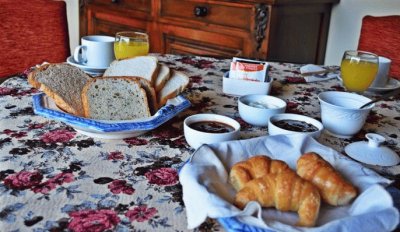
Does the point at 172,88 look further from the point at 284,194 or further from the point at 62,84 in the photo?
the point at 284,194

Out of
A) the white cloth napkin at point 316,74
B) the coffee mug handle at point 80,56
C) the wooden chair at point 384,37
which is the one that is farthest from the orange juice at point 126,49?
the wooden chair at point 384,37

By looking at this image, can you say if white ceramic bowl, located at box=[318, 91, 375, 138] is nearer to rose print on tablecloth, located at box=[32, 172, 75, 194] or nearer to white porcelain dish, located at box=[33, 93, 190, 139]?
white porcelain dish, located at box=[33, 93, 190, 139]

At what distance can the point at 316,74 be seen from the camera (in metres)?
1.57

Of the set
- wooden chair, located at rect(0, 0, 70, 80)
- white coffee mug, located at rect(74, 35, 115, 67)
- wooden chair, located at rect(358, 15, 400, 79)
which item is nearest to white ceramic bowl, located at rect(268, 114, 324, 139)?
white coffee mug, located at rect(74, 35, 115, 67)

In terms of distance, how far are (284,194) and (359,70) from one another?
790 mm

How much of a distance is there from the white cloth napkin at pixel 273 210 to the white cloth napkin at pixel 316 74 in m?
0.72

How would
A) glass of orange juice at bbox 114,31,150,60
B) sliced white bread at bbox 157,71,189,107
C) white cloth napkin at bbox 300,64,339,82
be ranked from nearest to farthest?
sliced white bread at bbox 157,71,189,107
glass of orange juice at bbox 114,31,150,60
white cloth napkin at bbox 300,64,339,82

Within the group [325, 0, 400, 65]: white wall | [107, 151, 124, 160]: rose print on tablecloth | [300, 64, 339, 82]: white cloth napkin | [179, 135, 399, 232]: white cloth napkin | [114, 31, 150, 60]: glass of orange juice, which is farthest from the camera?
[325, 0, 400, 65]: white wall

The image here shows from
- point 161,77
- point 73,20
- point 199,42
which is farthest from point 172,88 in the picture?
point 73,20

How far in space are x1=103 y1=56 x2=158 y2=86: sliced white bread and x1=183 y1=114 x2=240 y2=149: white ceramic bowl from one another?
0.24m

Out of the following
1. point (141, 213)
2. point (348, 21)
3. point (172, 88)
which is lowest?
point (141, 213)

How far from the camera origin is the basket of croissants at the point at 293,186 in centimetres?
65

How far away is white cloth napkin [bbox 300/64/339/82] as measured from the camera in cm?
154

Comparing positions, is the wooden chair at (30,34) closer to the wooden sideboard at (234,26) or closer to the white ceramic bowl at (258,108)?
the wooden sideboard at (234,26)
